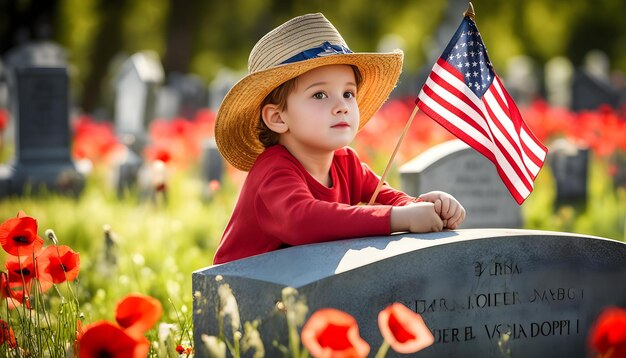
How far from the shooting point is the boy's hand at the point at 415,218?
124 inches

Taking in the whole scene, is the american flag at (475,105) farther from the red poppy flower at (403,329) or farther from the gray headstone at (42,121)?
the gray headstone at (42,121)

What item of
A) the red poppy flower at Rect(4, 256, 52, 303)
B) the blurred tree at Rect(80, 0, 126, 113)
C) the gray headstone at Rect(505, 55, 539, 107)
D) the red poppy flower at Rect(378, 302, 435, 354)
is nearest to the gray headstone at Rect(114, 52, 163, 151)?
the gray headstone at Rect(505, 55, 539, 107)

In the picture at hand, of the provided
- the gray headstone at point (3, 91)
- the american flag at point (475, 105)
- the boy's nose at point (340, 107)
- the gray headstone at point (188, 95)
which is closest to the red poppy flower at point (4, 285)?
the boy's nose at point (340, 107)

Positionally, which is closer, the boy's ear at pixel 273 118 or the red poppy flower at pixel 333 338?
the red poppy flower at pixel 333 338

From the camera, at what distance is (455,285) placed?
302cm

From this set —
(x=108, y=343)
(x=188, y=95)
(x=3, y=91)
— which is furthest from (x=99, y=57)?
(x=108, y=343)

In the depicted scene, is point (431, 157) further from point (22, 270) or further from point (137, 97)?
point (137, 97)

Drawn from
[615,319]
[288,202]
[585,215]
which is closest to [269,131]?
[288,202]

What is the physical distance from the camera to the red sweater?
310 cm

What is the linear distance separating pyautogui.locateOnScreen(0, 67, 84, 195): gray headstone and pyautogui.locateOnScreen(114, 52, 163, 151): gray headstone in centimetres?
155

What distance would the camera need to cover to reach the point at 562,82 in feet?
67.0

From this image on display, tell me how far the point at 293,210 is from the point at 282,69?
50 cm

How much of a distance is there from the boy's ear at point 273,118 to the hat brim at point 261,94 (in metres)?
0.05

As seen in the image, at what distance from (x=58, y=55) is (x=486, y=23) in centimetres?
1325
